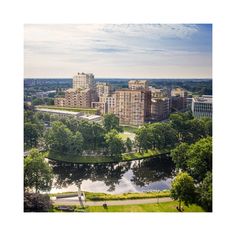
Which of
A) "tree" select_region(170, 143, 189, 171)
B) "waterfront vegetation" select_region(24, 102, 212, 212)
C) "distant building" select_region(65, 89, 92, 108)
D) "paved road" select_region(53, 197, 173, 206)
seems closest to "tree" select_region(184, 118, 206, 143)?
"waterfront vegetation" select_region(24, 102, 212, 212)

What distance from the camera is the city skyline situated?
4762mm

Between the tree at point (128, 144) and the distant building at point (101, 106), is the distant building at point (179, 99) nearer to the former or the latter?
the tree at point (128, 144)

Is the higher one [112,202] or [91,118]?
[91,118]

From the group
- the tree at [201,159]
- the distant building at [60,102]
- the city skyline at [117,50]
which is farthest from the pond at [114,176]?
the city skyline at [117,50]

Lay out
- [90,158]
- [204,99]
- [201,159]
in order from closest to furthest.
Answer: [201,159] → [204,99] → [90,158]

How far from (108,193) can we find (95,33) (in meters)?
Answer: 2.06

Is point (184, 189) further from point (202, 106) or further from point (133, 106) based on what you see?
point (133, 106)

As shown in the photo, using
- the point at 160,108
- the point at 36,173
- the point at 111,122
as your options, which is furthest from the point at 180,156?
the point at 36,173

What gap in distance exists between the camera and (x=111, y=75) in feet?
16.0

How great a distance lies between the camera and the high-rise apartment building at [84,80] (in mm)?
4843

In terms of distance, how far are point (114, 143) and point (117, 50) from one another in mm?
1223

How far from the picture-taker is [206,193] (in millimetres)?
4613

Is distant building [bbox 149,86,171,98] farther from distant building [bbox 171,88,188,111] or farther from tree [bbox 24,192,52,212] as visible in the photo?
tree [bbox 24,192,52,212]

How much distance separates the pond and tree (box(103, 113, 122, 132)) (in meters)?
0.48
